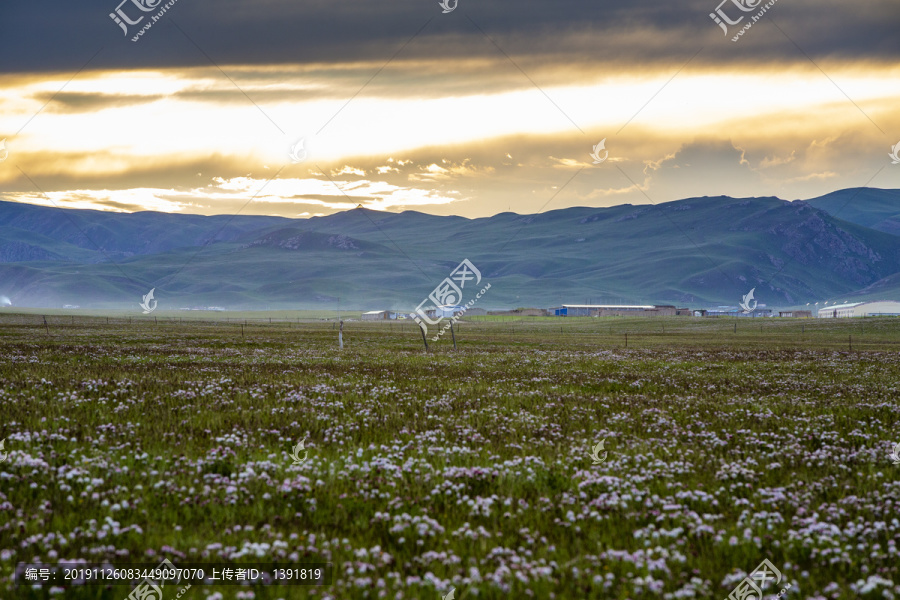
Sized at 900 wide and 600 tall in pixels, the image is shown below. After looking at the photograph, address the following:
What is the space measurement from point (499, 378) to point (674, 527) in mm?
19631

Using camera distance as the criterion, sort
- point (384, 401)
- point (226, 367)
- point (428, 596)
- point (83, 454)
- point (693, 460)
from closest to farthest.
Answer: point (428, 596)
point (83, 454)
point (693, 460)
point (384, 401)
point (226, 367)

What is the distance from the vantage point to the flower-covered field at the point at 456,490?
310 inches

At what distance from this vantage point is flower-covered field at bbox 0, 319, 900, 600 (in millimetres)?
7863

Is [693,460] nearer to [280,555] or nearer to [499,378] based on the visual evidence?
[280,555]

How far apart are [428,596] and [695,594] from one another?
2974 millimetres

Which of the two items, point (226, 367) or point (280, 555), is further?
point (226, 367)

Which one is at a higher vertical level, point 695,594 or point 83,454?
point 83,454

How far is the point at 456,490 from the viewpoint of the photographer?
10.9 metres

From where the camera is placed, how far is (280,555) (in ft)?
26.2

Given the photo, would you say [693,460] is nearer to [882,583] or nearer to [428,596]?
[882,583]

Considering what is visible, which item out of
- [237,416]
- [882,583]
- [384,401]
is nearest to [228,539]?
[882,583]

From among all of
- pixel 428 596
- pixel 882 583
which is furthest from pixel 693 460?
pixel 428 596

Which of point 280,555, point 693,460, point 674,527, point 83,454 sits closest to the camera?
point 280,555

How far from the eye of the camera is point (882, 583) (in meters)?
7.36
